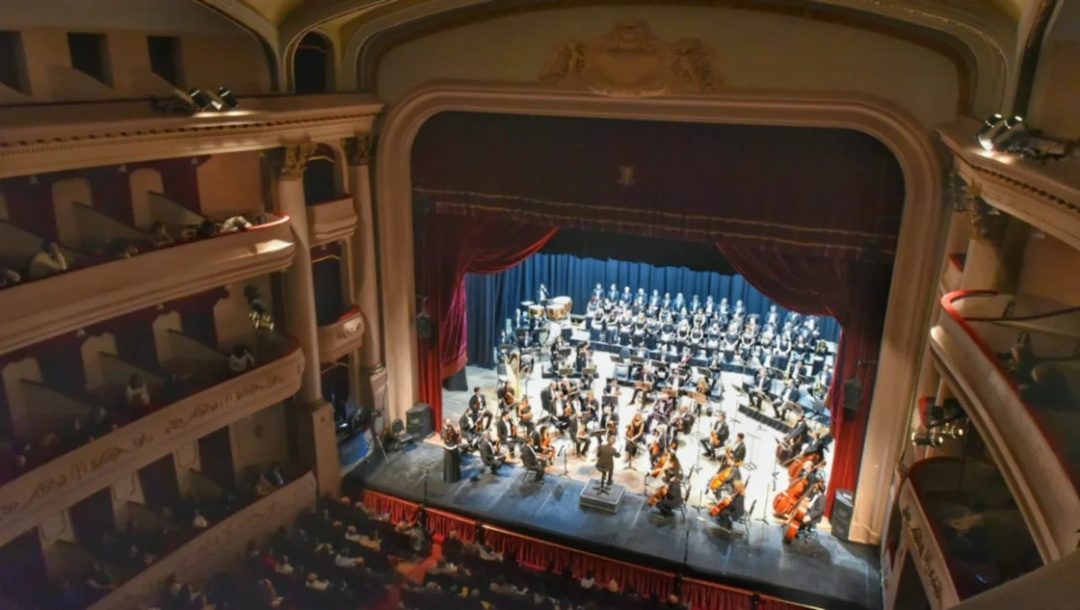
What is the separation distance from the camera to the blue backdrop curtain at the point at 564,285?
1661 centimetres

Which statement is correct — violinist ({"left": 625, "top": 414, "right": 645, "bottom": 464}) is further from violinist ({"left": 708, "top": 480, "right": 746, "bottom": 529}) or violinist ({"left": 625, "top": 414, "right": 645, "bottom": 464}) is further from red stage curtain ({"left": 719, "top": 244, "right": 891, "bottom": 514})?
red stage curtain ({"left": 719, "top": 244, "right": 891, "bottom": 514})

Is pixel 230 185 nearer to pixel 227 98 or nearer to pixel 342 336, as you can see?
pixel 227 98

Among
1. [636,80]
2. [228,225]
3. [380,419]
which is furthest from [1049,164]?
[380,419]

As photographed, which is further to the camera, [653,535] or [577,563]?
[653,535]

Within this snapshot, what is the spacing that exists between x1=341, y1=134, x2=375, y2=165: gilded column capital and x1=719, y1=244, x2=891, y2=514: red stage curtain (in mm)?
5859

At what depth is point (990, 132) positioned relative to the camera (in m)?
7.14

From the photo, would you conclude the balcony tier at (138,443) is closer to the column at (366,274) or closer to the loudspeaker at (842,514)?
the column at (366,274)

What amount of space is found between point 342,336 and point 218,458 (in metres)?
2.59

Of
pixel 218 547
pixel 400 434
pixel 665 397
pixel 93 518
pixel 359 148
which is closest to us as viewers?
pixel 93 518

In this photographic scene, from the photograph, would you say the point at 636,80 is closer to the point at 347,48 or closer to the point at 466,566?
the point at 347,48

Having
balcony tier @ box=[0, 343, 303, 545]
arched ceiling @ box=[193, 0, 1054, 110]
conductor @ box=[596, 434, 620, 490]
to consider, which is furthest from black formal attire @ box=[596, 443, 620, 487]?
arched ceiling @ box=[193, 0, 1054, 110]

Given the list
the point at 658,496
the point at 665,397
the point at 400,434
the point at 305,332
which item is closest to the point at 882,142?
the point at 665,397

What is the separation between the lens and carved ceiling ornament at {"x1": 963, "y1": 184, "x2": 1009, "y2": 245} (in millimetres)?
7852

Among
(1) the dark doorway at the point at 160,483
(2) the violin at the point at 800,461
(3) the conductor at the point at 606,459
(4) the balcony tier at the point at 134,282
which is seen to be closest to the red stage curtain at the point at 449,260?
(4) the balcony tier at the point at 134,282
